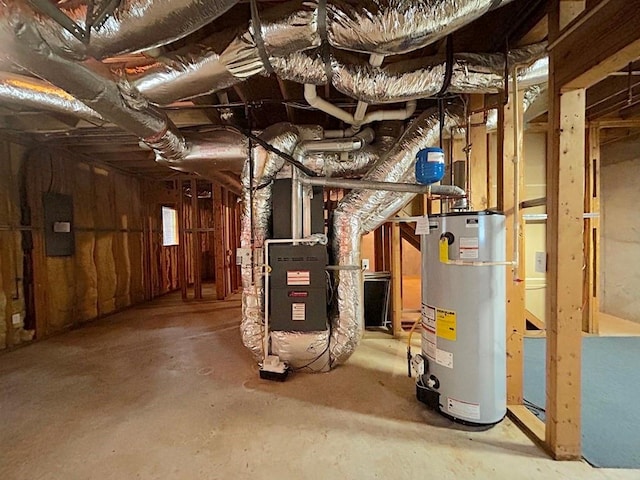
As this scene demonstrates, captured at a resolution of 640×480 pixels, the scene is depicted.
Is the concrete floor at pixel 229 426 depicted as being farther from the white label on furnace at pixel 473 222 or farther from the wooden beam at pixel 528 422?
the white label on furnace at pixel 473 222

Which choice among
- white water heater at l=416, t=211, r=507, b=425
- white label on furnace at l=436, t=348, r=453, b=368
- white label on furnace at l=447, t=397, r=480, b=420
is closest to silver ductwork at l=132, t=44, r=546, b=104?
white water heater at l=416, t=211, r=507, b=425

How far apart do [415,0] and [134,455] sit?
254cm

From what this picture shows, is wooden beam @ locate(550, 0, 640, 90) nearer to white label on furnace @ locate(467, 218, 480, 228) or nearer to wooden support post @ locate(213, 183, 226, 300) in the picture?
white label on furnace @ locate(467, 218, 480, 228)

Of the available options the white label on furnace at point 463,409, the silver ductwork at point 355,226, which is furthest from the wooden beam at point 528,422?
the silver ductwork at point 355,226

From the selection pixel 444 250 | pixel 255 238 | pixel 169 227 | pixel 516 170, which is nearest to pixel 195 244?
pixel 169 227

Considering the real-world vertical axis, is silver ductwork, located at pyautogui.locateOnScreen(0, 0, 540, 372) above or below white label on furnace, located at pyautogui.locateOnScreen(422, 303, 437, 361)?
above

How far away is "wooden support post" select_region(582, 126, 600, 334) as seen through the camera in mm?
3830

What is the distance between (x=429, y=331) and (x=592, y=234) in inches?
118

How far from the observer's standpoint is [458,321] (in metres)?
2.03

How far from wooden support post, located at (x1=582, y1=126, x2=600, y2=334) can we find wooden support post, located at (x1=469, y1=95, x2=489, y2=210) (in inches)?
78.6

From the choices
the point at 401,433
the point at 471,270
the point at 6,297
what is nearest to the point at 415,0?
the point at 471,270

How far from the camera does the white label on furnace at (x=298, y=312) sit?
2727 mm

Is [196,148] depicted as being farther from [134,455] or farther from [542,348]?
[542,348]

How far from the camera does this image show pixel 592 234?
3910 millimetres
